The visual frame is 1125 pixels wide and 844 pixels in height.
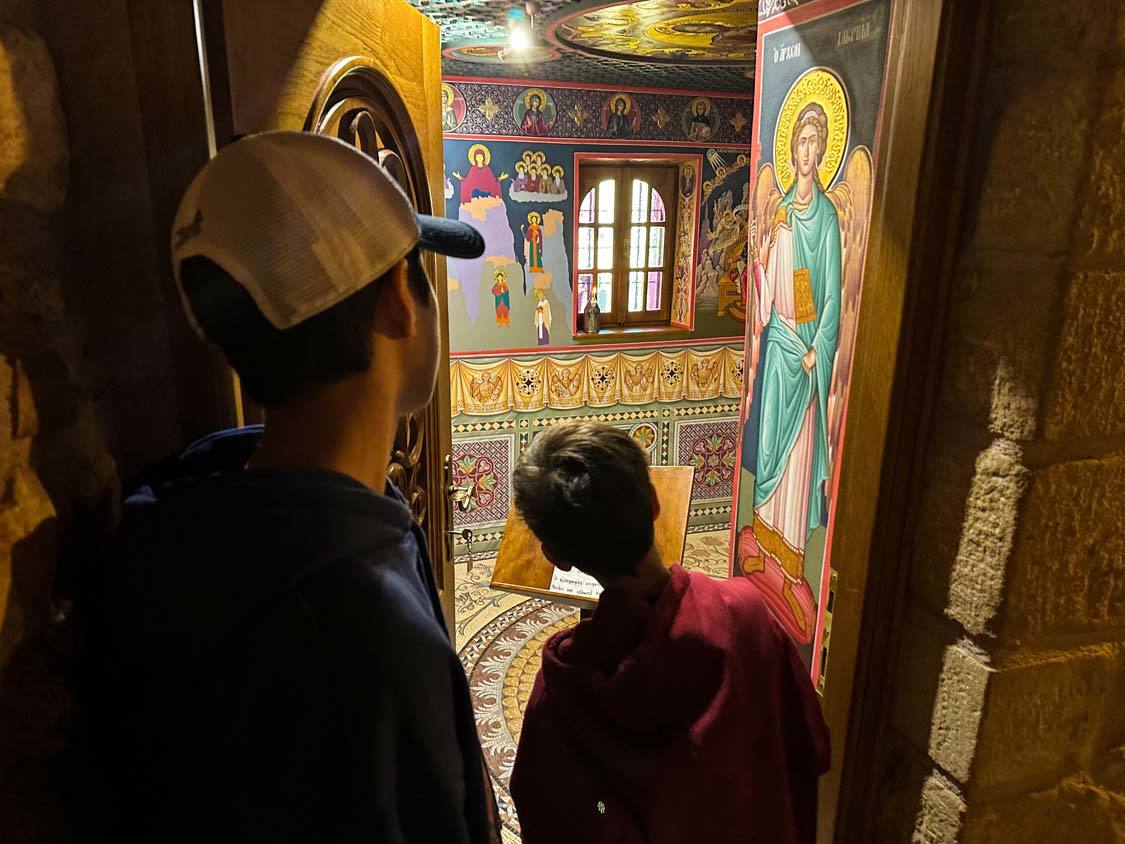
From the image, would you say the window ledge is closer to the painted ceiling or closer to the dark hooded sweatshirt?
the painted ceiling

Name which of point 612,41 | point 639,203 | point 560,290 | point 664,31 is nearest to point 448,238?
point 664,31

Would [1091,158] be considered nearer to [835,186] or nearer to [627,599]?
[835,186]

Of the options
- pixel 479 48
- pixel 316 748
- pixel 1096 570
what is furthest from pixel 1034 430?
pixel 479 48

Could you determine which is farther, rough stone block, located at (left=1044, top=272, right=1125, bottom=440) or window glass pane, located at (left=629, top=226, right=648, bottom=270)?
window glass pane, located at (left=629, top=226, right=648, bottom=270)

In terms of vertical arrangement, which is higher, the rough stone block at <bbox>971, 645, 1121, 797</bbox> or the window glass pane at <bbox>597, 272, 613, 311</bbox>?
the window glass pane at <bbox>597, 272, 613, 311</bbox>

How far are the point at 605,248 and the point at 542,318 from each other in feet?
2.27

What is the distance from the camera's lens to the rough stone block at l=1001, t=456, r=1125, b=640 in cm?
117

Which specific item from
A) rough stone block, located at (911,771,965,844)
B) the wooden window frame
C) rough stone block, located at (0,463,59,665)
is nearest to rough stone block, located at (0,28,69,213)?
rough stone block, located at (0,463,59,665)

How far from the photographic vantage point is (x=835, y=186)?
1520 mm

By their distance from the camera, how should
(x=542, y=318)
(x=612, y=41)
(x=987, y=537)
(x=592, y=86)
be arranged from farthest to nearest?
1. (x=542, y=318)
2. (x=592, y=86)
3. (x=612, y=41)
4. (x=987, y=537)

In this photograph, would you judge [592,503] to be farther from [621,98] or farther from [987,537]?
[621,98]

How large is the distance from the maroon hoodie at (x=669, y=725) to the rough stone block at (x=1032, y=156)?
2.32 feet

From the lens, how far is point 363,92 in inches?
53.9

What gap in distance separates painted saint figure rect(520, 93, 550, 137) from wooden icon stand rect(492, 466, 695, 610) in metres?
3.01
